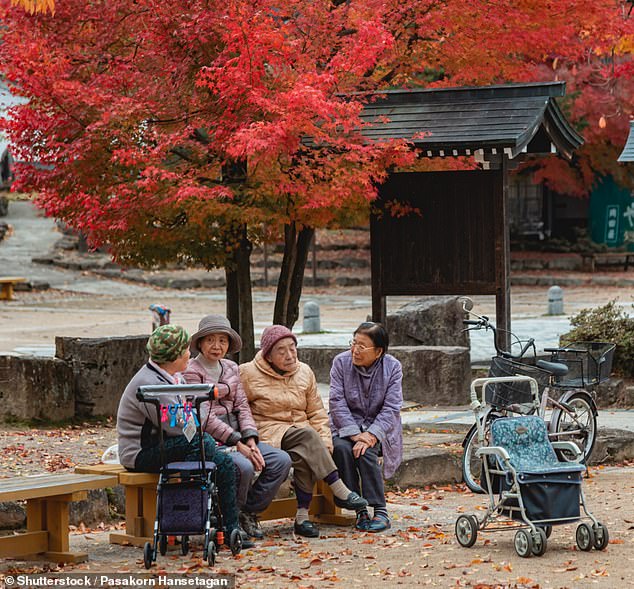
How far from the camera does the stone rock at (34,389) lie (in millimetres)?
11047

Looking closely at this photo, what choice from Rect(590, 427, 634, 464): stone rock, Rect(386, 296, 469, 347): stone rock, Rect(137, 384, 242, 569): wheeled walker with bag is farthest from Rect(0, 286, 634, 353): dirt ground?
Rect(137, 384, 242, 569): wheeled walker with bag

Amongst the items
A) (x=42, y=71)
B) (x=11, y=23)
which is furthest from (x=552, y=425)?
(x=11, y=23)

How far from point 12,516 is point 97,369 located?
4.44 m

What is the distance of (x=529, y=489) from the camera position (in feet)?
21.6

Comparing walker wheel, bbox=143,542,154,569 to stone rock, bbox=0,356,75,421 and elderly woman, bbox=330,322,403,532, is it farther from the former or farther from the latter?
stone rock, bbox=0,356,75,421

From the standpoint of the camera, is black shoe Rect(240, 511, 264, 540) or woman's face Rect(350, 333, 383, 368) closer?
black shoe Rect(240, 511, 264, 540)

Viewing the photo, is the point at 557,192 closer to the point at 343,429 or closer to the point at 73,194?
the point at 73,194

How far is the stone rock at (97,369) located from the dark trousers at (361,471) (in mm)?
4683

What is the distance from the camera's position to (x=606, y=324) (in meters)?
14.2

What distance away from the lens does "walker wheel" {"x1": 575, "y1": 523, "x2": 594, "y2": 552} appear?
658cm

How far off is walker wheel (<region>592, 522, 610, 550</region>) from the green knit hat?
262 centimetres

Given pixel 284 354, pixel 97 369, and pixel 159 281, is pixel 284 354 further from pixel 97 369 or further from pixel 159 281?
pixel 159 281

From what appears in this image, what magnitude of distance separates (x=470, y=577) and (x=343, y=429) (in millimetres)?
1740

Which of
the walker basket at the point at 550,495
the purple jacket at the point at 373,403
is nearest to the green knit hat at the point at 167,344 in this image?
the purple jacket at the point at 373,403
